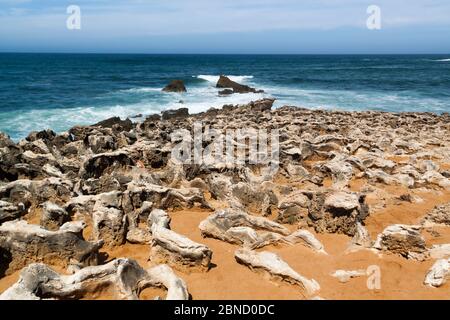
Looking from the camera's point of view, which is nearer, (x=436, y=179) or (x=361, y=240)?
(x=361, y=240)

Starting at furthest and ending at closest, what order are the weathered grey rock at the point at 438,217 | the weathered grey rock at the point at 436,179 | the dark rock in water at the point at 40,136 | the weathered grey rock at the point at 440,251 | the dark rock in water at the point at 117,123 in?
the dark rock in water at the point at 117,123, the dark rock in water at the point at 40,136, the weathered grey rock at the point at 436,179, the weathered grey rock at the point at 438,217, the weathered grey rock at the point at 440,251

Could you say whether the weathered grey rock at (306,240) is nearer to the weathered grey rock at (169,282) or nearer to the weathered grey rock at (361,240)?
the weathered grey rock at (361,240)

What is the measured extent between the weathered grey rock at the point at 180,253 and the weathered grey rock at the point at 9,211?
3.28m

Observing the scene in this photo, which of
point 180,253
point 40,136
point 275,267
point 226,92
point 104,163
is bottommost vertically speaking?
point 275,267

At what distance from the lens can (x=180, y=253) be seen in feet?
19.6

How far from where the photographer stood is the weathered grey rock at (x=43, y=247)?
609 cm

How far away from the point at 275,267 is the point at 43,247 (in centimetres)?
349

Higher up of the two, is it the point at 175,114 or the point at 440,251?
the point at 175,114

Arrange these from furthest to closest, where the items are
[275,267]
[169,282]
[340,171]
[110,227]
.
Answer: [340,171]
[110,227]
[275,267]
[169,282]

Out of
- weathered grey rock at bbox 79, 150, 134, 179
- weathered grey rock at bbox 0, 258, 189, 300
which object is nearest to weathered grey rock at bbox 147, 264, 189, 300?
weathered grey rock at bbox 0, 258, 189, 300

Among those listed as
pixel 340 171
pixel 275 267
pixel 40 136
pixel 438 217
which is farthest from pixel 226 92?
pixel 275 267

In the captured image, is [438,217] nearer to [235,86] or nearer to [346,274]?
[346,274]

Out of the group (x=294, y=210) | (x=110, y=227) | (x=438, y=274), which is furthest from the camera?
Answer: (x=294, y=210)

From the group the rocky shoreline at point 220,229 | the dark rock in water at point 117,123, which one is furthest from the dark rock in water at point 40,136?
the dark rock in water at point 117,123
